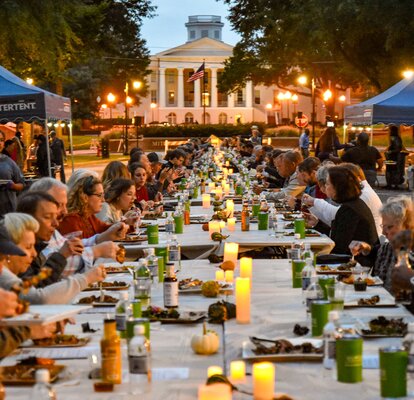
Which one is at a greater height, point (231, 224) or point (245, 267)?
point (245, 267)

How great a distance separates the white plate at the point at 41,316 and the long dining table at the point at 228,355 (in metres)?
0.26

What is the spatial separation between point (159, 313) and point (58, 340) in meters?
0.73

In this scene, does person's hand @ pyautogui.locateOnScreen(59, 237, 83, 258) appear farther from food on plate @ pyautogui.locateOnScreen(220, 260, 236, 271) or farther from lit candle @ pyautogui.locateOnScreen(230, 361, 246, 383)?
lit candle @ pyautogui.locateOnScreen(230, 361, 246, 383)

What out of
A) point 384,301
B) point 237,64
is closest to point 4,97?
point 384,301

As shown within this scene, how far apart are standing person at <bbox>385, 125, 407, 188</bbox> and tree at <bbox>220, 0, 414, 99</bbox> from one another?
14.7 feet

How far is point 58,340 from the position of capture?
441cm

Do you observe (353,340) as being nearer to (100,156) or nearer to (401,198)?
(401,198)

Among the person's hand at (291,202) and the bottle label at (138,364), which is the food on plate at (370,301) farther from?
the person's hand at (291,202)

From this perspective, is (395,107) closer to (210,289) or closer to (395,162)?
(395,162)

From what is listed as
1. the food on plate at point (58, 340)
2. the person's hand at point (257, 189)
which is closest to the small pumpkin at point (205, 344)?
the food on plate at point (58, 340)

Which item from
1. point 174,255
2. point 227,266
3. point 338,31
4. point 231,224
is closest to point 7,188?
point 231,224

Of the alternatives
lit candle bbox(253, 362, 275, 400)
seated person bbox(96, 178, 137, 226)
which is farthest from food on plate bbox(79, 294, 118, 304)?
seated person bbox(96, 178, 137, 226)

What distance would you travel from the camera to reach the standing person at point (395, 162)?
24641mm

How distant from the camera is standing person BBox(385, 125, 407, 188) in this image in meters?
24.6
